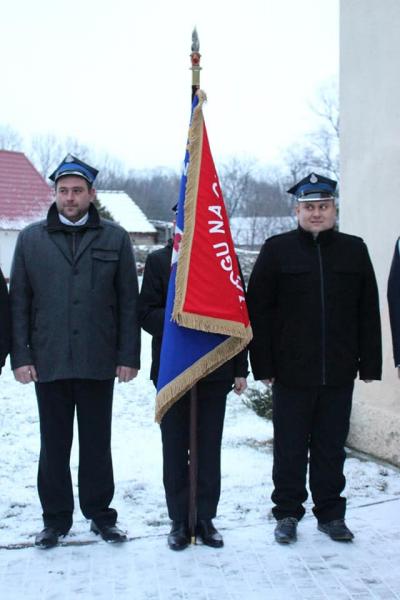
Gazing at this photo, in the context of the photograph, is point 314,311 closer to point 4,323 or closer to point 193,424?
point 193,424

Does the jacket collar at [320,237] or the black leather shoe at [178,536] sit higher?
the jacket collar at [320,237]

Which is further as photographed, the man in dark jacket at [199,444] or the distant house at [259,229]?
the distant house at [259,229]

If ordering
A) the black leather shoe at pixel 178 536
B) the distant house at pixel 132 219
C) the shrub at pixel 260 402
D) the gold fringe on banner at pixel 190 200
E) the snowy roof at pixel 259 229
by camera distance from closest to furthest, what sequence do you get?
the gold fringe on banner at pixel 190 200, the black leather shoe at pixel 178 536, the shrub at pixel 260 402, the distant house at pixel 132 219, the snowy roof at pixel 259 229

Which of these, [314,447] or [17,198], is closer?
[314,447]

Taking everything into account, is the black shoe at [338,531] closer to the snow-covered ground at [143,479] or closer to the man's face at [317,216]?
the snow-covered ground at [143,479]

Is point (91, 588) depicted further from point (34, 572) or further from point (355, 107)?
point (355, 107)

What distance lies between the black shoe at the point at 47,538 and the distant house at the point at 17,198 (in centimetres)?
1670

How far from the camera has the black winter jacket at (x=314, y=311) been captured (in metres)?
4.02

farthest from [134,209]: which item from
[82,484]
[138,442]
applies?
[82,484]

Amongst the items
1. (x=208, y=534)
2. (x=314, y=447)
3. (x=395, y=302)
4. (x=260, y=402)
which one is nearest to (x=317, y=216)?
(x=395, y=302)

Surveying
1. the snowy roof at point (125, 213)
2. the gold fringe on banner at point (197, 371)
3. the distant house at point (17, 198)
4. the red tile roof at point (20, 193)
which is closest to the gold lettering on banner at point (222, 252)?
the gold fringe on banner at point (197, 371)

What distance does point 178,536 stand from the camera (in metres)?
3.97

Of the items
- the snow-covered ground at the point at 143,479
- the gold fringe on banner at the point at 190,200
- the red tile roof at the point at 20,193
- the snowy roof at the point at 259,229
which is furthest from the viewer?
the snowy roof at the point at 259,229

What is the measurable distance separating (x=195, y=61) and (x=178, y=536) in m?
2.67
